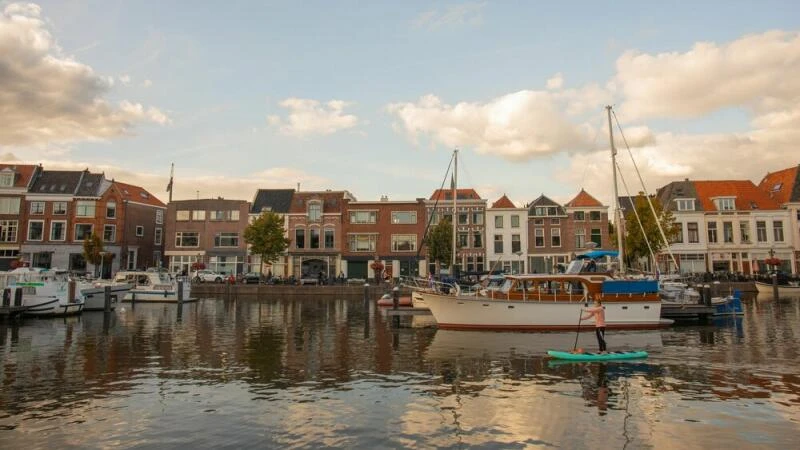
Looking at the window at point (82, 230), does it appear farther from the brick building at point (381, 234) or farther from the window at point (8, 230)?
the brick building at point (381, 234)

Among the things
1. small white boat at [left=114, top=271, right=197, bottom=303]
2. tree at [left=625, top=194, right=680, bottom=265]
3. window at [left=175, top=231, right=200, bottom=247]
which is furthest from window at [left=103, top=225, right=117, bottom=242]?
tree at [left=625, top=194, right=680, bottom=265]

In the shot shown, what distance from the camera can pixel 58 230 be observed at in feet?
224

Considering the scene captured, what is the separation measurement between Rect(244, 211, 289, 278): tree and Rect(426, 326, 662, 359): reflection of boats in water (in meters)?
39.4

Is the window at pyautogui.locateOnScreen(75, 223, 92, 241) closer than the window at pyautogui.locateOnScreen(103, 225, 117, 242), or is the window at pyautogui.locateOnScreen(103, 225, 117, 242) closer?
the window at pyautogui.locateOnScreen(75, 223, 92, 241)

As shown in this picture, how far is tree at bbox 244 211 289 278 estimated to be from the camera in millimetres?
62219

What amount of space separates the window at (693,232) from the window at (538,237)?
19.2 metres

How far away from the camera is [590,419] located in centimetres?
1182

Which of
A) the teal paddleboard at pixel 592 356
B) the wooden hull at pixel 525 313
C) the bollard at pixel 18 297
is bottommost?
the teal paddleboard at pixel 592 356

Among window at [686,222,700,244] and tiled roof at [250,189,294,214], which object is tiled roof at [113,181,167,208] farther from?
A: window at [686,222,700,244]

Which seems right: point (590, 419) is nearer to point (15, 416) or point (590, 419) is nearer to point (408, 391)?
point (408, 391)

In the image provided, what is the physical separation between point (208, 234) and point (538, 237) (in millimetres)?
44850

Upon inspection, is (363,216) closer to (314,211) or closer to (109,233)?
(314,211)

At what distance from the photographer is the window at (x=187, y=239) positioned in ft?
234

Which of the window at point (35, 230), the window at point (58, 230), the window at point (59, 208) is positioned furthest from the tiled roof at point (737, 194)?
the window at point (35, 230)
